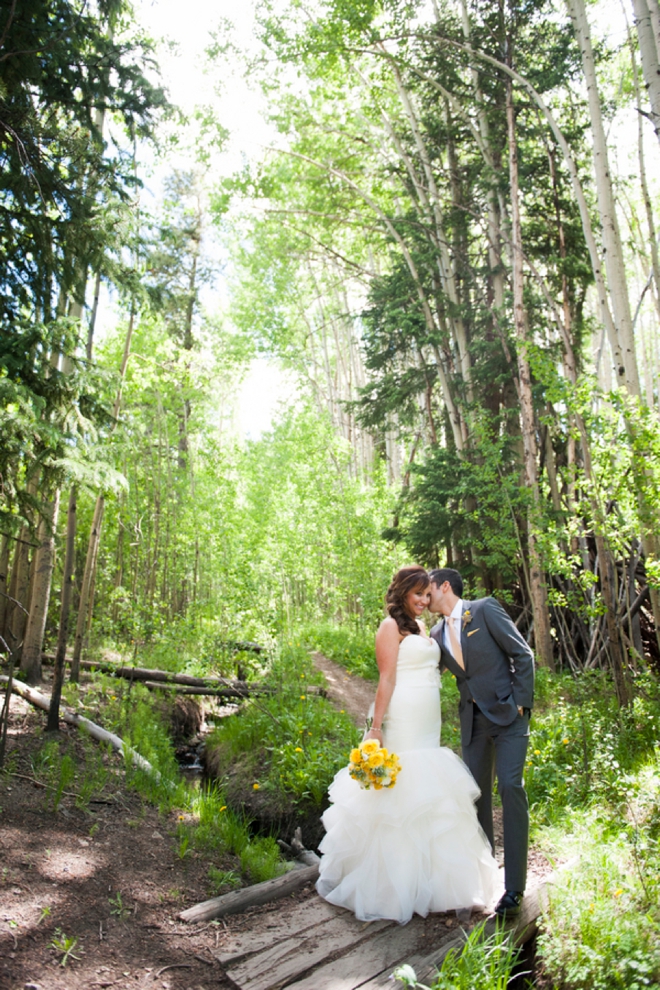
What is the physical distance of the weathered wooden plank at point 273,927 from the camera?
3258mm

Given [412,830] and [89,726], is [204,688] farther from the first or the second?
[412,830]

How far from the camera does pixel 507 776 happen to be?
3.33 meters


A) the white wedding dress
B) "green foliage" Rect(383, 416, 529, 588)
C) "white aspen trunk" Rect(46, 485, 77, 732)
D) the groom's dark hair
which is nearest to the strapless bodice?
the white wedding dress

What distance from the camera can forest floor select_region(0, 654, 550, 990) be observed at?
3018 mm

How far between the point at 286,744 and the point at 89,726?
182 centimetres

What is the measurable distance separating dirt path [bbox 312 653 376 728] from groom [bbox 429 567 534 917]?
4559 mm

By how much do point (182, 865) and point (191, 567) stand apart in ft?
38.8

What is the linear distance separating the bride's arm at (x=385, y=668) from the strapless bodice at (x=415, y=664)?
52 millimetres

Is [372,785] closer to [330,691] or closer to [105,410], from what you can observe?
[105,410]

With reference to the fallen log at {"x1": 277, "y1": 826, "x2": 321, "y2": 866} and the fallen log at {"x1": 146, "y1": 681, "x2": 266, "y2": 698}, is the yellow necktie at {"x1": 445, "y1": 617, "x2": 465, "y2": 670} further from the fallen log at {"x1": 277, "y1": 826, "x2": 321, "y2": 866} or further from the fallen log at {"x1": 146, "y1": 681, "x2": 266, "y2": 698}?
the fallen log at {"x1": 146, "y1": 681, "x2": 266, "y2": 698}

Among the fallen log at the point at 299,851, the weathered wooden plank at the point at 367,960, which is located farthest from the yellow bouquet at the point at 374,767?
the fallen log at the point at 299,851

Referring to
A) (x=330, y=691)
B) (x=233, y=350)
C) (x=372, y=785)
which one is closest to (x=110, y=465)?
(x=372, y=785)

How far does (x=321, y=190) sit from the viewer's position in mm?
14125

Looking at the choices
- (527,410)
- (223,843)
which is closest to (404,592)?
(223,843)
